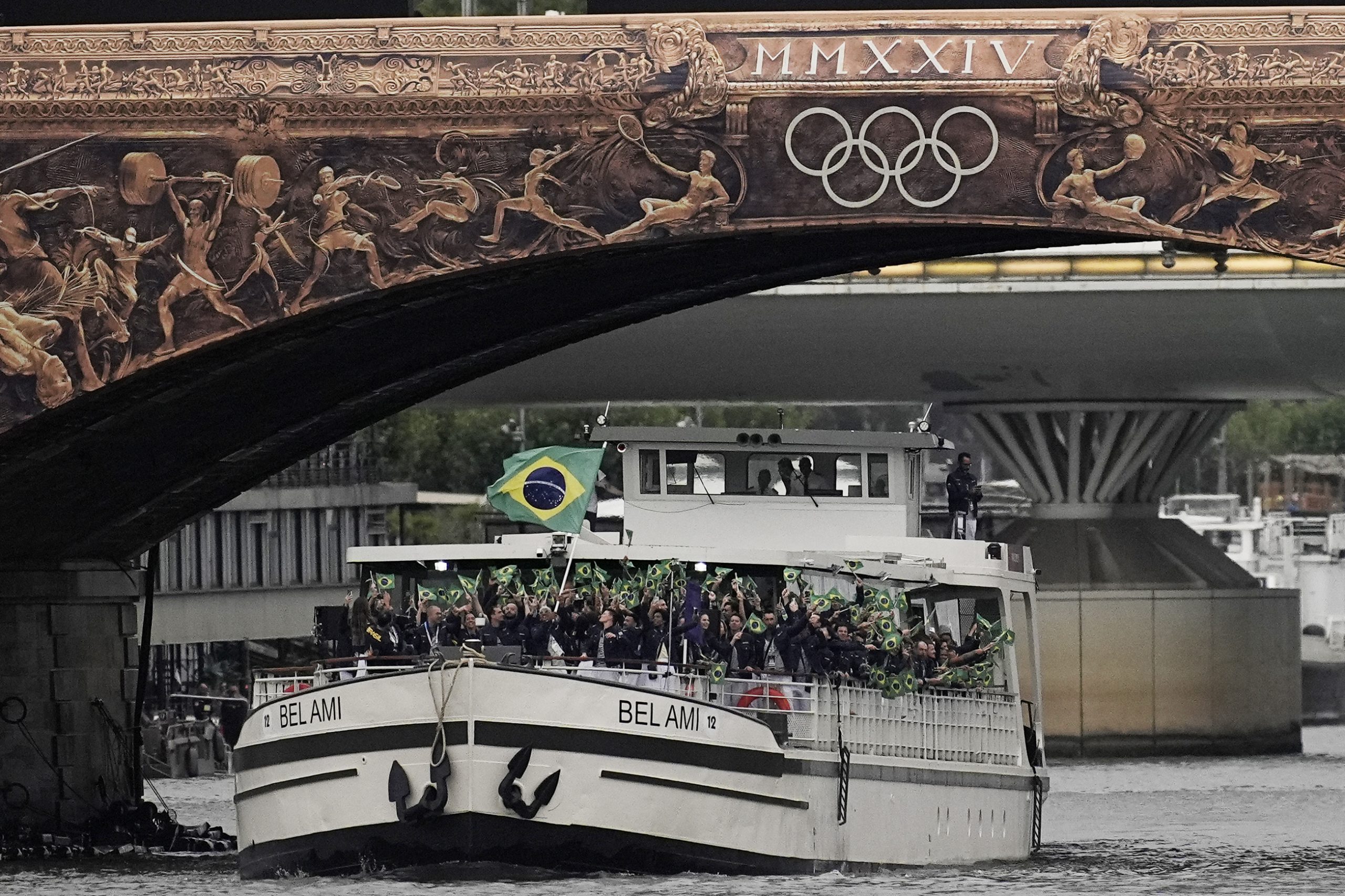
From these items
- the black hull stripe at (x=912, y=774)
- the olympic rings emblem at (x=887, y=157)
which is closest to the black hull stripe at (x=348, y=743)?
the black hull stripe at (x=912, y=774)

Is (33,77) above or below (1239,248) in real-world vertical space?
above

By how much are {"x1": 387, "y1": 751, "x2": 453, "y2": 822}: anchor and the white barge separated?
0.7 inches

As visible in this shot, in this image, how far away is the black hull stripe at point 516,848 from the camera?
3216cm

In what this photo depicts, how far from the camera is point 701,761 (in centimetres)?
3272

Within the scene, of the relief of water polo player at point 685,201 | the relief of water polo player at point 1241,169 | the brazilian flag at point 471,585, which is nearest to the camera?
the relief of water polo player at point 1241,169

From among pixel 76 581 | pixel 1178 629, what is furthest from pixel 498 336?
pixel 1178 629

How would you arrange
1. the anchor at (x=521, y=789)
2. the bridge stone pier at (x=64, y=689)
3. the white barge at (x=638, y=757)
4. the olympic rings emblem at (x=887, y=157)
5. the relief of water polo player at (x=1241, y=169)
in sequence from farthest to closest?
the bridge stone pier at (x=64, y=689) → the white barge at (x=638, y=757) → the anchor at (x=521, y=789) → the olympic rings emblem at (x=887, y=157) → the relief of water polo player at (x=1241, y=169)

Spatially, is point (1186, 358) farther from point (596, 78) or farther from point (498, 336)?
point (596, 78)

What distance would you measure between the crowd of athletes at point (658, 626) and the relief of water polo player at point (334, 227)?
451 cm

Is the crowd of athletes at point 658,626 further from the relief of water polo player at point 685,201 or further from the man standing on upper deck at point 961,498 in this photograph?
the man standing on upper deck at point 961,498

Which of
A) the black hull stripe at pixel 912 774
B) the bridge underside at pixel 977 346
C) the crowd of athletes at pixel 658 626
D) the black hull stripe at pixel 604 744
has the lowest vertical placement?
the black hull stripe at pixel 912 774

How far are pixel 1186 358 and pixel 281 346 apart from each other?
95.1 ft

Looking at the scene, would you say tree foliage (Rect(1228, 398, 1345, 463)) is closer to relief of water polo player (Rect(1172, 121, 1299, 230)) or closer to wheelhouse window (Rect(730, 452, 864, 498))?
wheelhouse window (Rect(730, 452, 864, 498))

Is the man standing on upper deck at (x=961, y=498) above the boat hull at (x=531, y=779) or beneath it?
above
